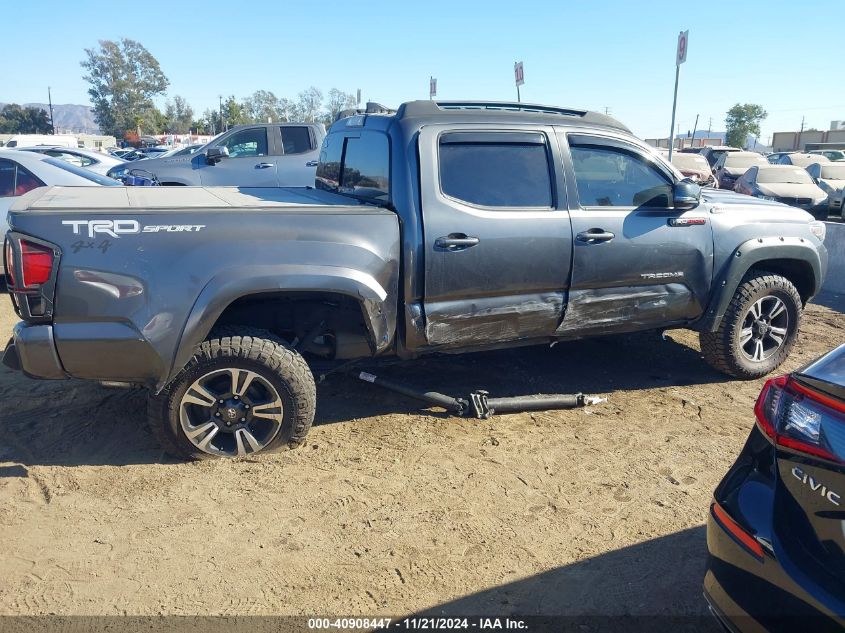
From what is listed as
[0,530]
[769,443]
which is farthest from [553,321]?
[0,530]

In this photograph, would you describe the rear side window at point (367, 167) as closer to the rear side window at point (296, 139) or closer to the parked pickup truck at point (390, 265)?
the parked pickup truck at point (390, 265)

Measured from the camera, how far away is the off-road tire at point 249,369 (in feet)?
12.2

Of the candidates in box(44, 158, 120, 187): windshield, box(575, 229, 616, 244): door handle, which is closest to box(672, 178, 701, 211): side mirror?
box(575, 229, 616, 244): door handle

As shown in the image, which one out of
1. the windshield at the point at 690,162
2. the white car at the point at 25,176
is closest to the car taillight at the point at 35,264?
the white car at the point at 25,176

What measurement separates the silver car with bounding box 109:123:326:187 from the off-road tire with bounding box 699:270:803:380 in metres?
7.83

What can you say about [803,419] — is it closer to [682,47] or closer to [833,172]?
[682,47]

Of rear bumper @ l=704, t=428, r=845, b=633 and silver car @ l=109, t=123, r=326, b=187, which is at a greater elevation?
silver car @ l=109, t=123, r=326, b=187

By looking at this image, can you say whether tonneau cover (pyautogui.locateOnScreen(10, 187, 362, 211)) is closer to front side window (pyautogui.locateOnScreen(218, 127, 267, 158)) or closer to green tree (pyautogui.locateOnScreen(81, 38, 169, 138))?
front side window (pyautogui.locateOnScreen(218, 127, 267, 158))

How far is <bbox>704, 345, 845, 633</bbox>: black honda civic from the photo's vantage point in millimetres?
1939

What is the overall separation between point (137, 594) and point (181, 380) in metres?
1.19

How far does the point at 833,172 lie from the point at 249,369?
20365 mm

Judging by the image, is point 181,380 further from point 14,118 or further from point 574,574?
point 14,118

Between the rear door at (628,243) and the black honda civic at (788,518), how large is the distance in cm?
222

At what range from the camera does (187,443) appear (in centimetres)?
384
